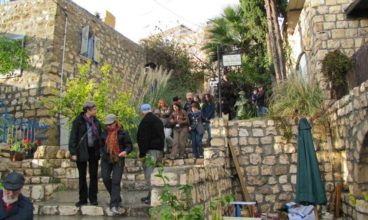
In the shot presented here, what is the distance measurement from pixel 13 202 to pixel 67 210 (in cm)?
222

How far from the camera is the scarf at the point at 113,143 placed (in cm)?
483

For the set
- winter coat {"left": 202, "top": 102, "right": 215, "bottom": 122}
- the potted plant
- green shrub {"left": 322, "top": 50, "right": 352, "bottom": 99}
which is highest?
green shrub {"left": 322, "top": 50, "right": 352, "bottom": 99}

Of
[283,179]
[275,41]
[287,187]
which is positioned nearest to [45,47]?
[275,41]

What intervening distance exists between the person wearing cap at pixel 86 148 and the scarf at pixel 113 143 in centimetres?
22

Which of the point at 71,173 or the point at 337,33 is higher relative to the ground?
the point at 337,33

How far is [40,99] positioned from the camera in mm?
9156

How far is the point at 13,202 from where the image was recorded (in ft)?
9.14

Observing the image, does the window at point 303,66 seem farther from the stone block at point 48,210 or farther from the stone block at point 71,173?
the stone block at point 48,210

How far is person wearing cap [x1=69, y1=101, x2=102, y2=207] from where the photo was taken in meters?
4.92

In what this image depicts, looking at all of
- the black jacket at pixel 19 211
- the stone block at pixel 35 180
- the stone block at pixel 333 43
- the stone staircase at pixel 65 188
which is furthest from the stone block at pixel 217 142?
the black jacket at pixel 19 211

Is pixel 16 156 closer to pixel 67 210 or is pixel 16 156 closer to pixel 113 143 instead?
pixel 67 210

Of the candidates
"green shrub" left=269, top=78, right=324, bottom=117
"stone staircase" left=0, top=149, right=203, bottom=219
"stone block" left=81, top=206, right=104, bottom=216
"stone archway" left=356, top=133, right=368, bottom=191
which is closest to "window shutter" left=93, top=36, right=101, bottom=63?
"stone staircase" left=0, top=149, right=203, bottom=219

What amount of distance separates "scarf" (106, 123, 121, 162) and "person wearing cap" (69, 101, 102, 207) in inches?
8.9

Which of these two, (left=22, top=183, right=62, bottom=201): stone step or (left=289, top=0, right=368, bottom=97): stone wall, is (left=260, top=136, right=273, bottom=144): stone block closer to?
(left=289, top=0, right=368, bottom=97): stone wall
